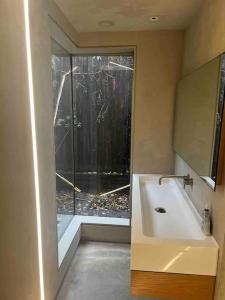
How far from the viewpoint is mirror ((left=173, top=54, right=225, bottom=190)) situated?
1271 millimetres

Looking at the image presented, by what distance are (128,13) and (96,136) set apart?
148 cm

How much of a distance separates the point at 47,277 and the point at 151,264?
0.94 metres

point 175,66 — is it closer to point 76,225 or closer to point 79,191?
point 79,191

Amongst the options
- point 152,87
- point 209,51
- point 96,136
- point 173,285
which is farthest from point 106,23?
point 173,285

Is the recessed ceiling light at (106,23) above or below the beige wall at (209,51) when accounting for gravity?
above

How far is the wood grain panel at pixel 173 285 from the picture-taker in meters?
1.34

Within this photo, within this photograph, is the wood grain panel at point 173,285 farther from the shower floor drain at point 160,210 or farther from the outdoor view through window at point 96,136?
the outdoor view through window at point 96,136

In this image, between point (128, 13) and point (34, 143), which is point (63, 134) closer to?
point (34, 143)

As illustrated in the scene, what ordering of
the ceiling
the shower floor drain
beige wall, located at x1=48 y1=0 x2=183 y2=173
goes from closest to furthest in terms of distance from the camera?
the ceiling, the shower floor drain, beige wall, located at x1=48 y1=0 x2=183 y2=173

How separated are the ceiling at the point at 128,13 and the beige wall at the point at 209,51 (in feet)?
0.46

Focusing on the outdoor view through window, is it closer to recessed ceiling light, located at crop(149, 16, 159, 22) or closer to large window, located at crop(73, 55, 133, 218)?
large window, located at crop(73, 55, 133, 218)

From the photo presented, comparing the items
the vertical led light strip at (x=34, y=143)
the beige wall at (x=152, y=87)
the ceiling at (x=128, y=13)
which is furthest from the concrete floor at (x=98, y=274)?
the ceiling at (x=128, y=13)

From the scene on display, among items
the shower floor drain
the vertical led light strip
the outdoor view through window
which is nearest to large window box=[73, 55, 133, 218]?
the outdoor view through window

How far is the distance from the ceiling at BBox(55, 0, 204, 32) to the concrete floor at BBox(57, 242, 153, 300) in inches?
100
